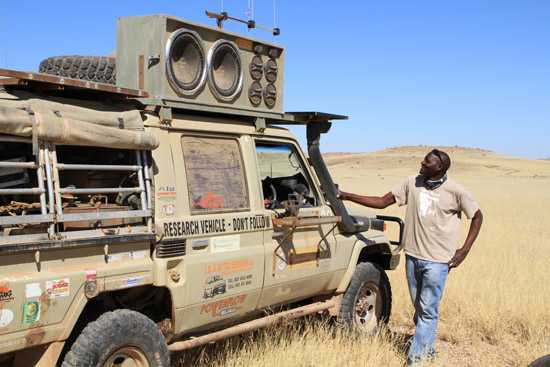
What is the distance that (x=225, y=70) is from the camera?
5.27 m

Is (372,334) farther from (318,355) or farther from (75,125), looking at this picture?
(75,125)

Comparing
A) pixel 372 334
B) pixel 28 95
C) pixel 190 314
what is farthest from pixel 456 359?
pixel 28 95

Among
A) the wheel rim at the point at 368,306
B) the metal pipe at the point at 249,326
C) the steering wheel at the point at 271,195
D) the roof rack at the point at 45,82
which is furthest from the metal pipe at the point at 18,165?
the wheel rim at the point at 368,306

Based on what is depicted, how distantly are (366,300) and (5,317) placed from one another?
405 centimetres

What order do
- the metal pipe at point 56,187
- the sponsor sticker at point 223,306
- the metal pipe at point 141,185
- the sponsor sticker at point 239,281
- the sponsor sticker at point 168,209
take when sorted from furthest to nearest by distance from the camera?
the sponsor sticker at point 239,281
the sponsor sticker at point 223,306
the sponsor sticker at point 168,209
the metal pipe at point 141,185
the metal pipe at point 56,187

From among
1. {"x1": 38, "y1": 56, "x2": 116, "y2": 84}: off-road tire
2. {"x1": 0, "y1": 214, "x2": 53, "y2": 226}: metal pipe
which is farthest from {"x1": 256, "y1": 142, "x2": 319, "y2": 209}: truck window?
{"x1": 0, "y1": 214, "x2": 53, "y2": 226}: metal pipe

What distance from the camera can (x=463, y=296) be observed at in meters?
7.65

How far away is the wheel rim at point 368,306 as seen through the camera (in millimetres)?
6434

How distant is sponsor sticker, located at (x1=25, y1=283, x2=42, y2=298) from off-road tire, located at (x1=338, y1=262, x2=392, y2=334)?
3.41m

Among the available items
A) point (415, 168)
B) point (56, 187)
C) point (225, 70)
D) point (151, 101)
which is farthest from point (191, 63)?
point (415, 168)

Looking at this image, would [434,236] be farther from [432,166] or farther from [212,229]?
[212,229]

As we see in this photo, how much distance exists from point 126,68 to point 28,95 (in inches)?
43.9

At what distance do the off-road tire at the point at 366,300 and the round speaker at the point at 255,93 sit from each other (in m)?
2.02

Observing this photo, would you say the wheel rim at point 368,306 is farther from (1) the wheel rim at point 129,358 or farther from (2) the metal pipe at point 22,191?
(2) the metal pipe at point 22,191
